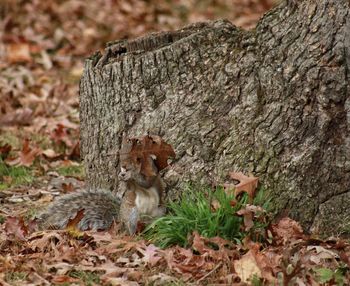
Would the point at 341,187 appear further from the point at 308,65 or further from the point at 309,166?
the point at 308,65

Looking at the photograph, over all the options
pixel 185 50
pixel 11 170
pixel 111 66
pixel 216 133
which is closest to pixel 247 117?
pixel 216 133

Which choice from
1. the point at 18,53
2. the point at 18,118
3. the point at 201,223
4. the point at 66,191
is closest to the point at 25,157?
the point at 66,191

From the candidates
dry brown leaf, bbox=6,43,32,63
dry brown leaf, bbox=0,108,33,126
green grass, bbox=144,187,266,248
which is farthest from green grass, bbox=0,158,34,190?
dry brown leaf, bbox=6,43,32,63

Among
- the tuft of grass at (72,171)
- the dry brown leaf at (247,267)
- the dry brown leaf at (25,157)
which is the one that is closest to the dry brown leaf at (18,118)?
the dry brown leaf at (25,157)

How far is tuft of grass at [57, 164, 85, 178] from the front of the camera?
7210 mm

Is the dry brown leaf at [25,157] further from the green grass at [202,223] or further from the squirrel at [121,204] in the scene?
the green grass at [202,223]

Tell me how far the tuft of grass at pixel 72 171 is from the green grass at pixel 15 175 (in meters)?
0.27

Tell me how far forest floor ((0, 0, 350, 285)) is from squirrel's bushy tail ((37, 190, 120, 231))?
0.17 meters

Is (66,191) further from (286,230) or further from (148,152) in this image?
(286,230)

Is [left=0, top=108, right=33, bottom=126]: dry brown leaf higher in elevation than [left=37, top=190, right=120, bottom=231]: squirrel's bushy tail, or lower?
higher

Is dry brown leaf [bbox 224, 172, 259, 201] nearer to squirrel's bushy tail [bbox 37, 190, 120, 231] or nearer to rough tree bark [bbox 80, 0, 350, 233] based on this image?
rough tree bark [bbox 80, 0, 350, 233]

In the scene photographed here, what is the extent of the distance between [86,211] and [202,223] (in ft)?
2.87

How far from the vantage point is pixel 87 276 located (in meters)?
4.54

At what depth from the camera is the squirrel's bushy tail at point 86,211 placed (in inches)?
213
